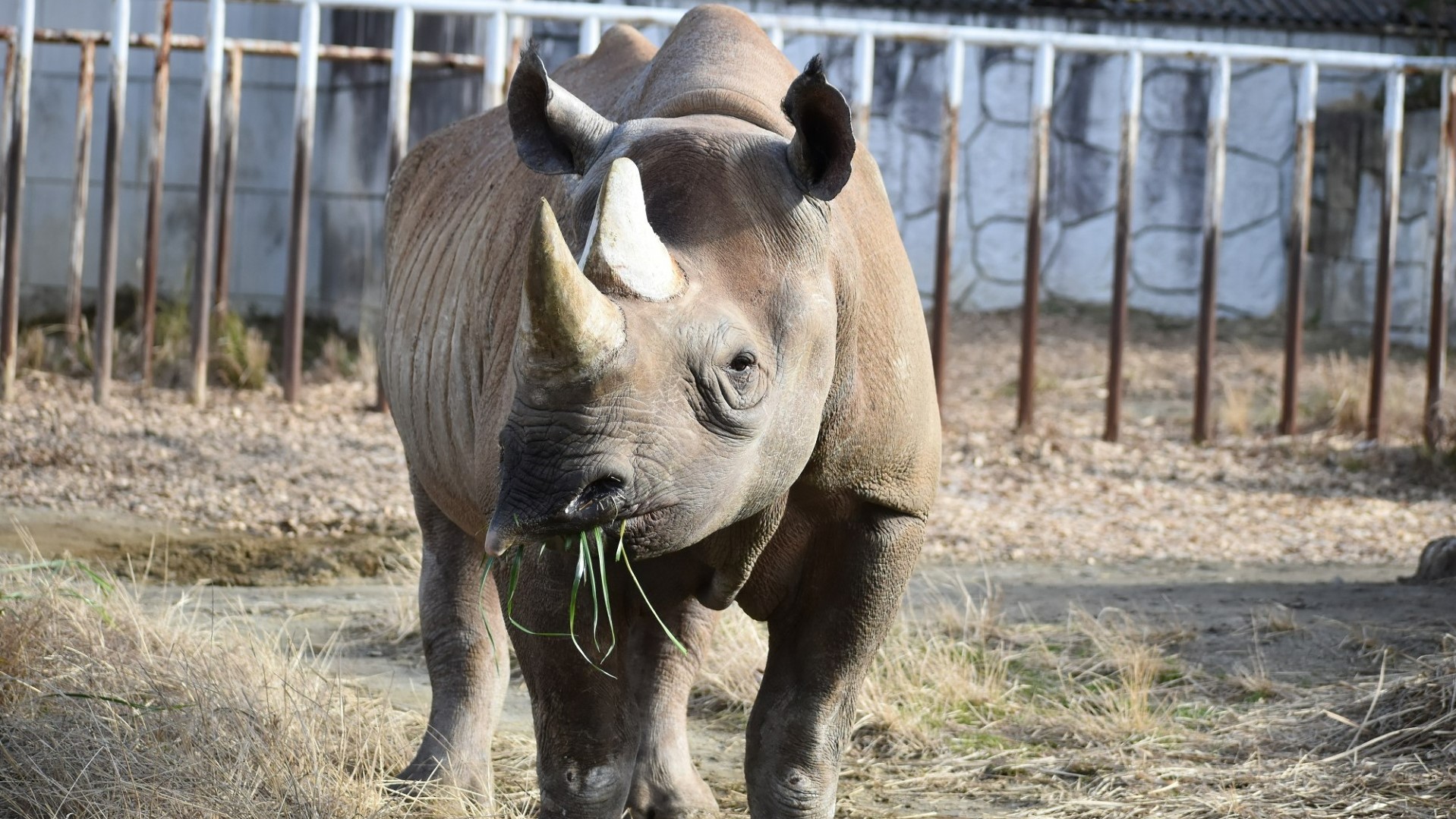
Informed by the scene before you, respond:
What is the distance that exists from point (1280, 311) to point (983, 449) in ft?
17.5

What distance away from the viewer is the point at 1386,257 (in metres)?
9.17

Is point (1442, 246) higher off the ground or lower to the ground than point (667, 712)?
higher

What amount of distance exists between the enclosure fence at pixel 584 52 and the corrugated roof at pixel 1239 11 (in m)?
3.53

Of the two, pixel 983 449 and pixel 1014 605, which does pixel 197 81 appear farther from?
pixel 1014 605

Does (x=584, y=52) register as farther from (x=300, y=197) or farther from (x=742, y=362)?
(x=742, y=362)

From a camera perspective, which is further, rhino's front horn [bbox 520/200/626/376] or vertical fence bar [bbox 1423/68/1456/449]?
vertical fence bar [bbox 1423/68/1456/449]

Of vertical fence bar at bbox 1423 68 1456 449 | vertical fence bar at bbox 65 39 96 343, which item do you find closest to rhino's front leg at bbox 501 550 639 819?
vertical fence bar at bbox 65 39 96 343

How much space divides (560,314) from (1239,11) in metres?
Answer: 11.3

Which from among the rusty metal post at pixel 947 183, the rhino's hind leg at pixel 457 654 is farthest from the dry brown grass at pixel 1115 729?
the rusty metal post at pixel 947 183

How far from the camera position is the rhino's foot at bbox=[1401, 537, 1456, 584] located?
20.3 feet

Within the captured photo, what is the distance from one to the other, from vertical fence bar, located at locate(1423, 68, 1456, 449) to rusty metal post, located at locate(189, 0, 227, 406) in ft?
20.3

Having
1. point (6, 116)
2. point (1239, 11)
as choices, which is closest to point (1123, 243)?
point (1239, 11)

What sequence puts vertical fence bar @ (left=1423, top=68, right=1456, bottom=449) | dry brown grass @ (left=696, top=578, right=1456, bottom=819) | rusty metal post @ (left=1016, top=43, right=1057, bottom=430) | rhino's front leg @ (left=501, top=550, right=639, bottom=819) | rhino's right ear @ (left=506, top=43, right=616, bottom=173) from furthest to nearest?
vertical fence bar @ (left=1423, top=68, right=1456, bottom=449)
rusty metal post @ (left=1016, top=43, right=1057, bottom=430)
dry brown grass @ (left=696, top=578, right=1456, bottom=819)
rhino's front leg @ (left=501, top=550, right=639, bottom=819)
rhino's right ear @ (left=506, top=43, right=616, bottom=173)

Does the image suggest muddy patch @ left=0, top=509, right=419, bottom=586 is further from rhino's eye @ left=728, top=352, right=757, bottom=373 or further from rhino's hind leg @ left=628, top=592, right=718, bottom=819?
rhino's eye @ left=728, top=352, right=757, bottom=373
